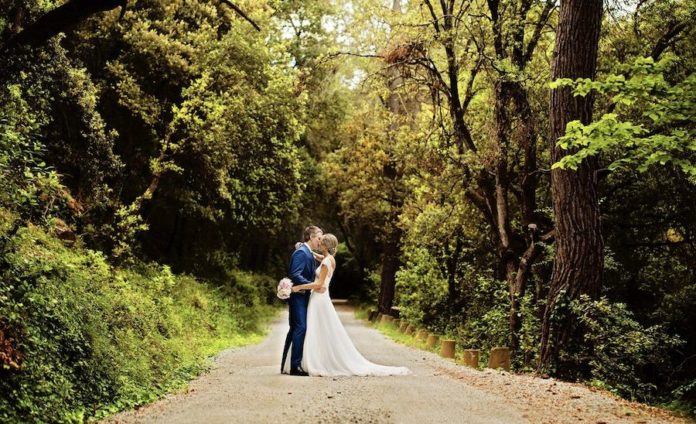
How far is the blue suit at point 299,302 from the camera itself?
12.3m

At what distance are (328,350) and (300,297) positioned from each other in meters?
1.07

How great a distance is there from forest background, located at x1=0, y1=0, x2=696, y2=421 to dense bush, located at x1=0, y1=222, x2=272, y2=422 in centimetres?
4

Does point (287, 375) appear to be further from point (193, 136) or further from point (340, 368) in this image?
point (193, 136)

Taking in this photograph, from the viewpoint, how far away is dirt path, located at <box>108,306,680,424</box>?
26.0ft

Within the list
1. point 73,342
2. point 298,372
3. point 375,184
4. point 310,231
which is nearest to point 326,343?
point 298,372

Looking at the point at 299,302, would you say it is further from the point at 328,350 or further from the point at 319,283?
the point at 328,350

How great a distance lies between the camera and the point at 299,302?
12.5 m

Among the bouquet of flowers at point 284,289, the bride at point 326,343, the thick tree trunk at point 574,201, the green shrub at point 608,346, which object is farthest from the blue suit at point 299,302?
the green shrub at point 608,346

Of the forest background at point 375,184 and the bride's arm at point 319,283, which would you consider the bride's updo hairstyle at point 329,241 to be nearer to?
the bride's arm at point 319,283

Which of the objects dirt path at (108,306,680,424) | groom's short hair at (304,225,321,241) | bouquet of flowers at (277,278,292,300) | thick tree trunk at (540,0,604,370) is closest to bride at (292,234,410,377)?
groom's short hair at (304,225,321,241)

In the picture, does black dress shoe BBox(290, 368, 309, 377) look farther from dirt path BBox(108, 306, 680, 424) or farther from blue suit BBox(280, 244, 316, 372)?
dirt path BBox(108, 306, 680, 424)

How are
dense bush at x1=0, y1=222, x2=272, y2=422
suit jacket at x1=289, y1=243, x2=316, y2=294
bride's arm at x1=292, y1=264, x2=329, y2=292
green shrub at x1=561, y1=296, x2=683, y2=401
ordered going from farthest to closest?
1. suit jacket at x1=289, y1=243, x2=316, y2=294
2. bride's arm at x1=292, y1=264, x2=329, y2=292
3. green shrub at x1=561, y1=296, x2=683, y2=401
4. dense bush at x1=0, y1=222, x2=272, y2=422

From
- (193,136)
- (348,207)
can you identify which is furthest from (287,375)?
(348,207)

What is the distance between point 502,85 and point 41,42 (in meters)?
11.8
